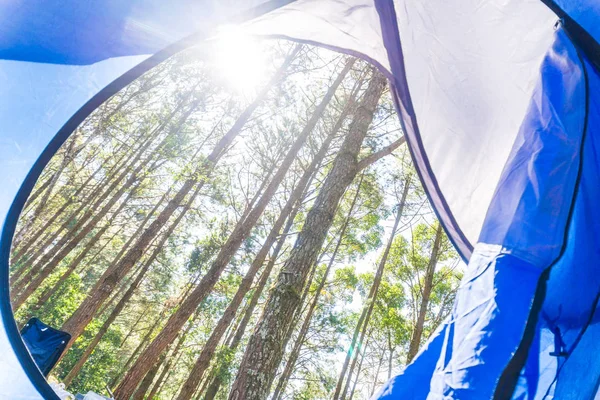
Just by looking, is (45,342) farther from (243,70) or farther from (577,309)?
(577,309)

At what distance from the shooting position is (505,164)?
1.09 meters

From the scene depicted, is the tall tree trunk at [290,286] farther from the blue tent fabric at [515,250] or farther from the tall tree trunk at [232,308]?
the tall tree trunk at [232,308]

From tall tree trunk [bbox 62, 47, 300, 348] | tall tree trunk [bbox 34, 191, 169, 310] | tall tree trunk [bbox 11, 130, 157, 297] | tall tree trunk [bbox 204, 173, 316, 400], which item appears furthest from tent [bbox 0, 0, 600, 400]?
tall tree trunk [bbox 34, 191, 169, 310]

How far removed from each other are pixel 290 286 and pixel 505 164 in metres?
1.91

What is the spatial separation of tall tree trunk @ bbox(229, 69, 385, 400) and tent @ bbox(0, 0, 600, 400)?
1.55 meters

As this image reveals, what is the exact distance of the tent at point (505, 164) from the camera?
78cm

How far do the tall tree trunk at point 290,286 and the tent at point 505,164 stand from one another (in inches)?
61.0

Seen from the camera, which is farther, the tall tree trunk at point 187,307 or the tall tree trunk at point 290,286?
the tall tree trunk at point 187,307

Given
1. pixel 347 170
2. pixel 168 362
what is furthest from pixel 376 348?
pixel 347 170

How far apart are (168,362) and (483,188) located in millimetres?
15817

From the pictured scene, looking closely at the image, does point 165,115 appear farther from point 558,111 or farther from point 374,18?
point 558,111

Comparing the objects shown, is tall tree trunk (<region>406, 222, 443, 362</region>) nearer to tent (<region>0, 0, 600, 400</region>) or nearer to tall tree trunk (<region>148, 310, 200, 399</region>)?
tent (<region>0, 0, 600, 400</region>)

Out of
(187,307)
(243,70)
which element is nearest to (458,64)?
(243,70)

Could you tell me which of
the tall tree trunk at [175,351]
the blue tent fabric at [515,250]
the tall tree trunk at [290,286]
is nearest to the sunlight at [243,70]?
the tall tree trunk at [290,286]
